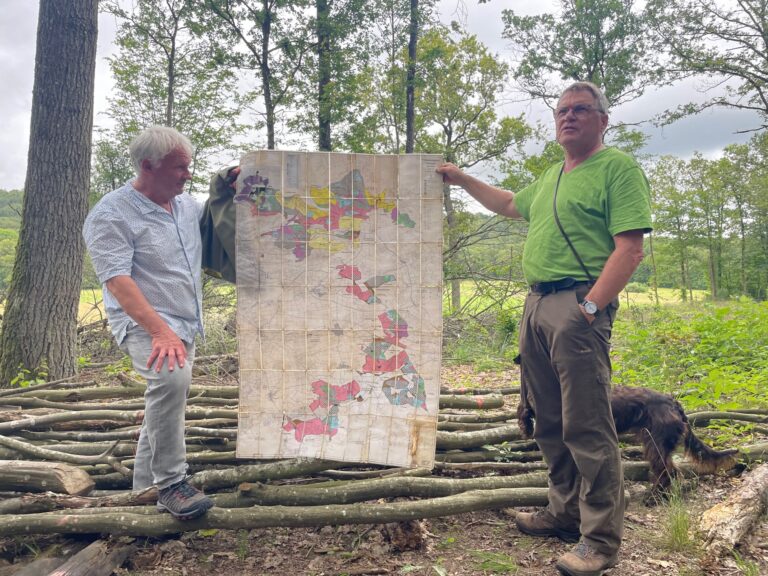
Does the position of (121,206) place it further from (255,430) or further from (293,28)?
(293,28)

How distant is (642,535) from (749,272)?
102 feet

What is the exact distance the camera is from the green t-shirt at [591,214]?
86.9 inches

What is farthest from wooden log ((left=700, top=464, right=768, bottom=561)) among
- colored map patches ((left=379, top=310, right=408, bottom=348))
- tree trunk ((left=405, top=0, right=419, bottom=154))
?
tree trunk ((left=405, top=0, right=419, bottom=154))

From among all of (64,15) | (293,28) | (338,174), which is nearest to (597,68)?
(293,28)

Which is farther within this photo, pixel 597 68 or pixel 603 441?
pixel 597 68

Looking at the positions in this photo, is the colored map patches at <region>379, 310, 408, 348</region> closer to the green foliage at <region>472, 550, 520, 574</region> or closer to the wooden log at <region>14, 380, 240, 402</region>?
the green foliage at <region>472, 550, 520, 574</region>

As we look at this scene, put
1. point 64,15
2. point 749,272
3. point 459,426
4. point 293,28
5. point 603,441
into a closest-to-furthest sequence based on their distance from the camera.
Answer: point 603,441
point 459,426
point 64,15
point 293,28
point 749,272

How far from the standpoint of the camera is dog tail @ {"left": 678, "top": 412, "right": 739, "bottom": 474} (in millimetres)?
3203

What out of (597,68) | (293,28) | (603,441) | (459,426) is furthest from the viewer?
(597,68)

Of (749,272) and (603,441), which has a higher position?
(749,272)

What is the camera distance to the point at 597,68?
16.6m

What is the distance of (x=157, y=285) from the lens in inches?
95.8

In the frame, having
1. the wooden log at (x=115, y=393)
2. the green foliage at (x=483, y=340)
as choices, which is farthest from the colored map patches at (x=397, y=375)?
the green foliage at (x=483, y=340)

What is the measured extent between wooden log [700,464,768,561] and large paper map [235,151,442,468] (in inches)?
56.7
